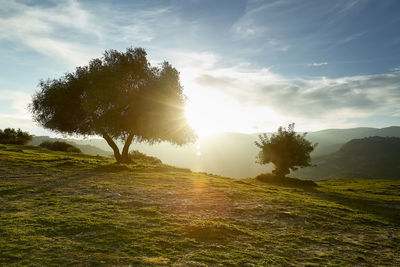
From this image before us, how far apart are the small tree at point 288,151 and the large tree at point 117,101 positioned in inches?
901

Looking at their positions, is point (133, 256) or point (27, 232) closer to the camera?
point (133, 256)

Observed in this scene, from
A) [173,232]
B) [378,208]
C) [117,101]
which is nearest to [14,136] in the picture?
[117,101]

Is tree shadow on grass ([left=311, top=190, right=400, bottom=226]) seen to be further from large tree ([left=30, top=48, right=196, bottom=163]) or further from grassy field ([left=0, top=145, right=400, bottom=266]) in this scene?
large tree ([left=30, top=48, right=196, bottom=163])

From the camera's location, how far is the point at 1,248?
20.8 feet

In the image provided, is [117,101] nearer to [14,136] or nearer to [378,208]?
[378,208]

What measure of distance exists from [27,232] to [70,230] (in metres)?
1.19

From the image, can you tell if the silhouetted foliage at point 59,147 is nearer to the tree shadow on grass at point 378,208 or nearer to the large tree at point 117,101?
the large tree at point 117,101

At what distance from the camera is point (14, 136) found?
67625mm

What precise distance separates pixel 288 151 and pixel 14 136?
72.0 metres

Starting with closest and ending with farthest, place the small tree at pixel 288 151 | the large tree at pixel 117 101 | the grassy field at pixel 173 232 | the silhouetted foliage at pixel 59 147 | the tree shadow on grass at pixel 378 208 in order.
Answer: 1. the grassy field at pixel 173 232
2. the tree shadow on grass at pixel 378 208
3. the large tree at pixel 117 101
4. the small tree at pixel 288 151
5. the silhouetted foliage at pixel 59 147

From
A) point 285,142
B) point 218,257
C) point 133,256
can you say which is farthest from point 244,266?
point 285,142

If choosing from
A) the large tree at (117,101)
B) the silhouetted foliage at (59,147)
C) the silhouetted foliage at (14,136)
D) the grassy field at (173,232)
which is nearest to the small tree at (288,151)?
the large tree at (117,101)

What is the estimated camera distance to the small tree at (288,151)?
46.6 metres

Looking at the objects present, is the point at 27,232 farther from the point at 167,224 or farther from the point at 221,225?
the point at 221,225
